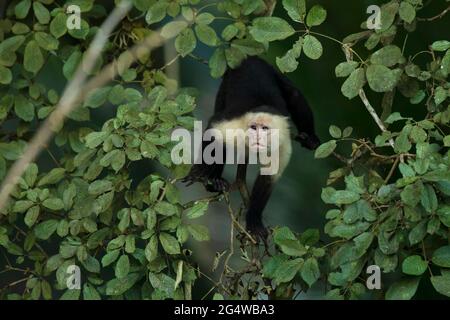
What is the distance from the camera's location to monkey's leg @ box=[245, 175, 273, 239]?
11.6 feet

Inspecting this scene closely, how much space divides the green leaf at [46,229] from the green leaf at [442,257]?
1439 mm

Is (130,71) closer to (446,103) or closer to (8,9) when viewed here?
Result: (8,9)

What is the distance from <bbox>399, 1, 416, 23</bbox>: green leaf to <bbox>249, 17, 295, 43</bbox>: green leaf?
0.41 metres

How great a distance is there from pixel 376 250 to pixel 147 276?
0.88 m

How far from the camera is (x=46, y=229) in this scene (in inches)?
135

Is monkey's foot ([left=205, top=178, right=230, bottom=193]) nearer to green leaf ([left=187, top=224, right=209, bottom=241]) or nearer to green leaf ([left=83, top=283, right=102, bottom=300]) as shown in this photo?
green leaf ([left=187, top=224, right=209, bottom=241])

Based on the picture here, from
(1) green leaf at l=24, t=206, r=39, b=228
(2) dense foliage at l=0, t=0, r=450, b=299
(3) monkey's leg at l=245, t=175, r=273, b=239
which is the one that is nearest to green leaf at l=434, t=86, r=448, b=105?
(2) dense foliage at l=0, t=0, r=450, b=299

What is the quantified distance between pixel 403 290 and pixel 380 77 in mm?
768

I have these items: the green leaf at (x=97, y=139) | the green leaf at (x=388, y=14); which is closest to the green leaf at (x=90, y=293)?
the green leaf at (x=97, y=139)

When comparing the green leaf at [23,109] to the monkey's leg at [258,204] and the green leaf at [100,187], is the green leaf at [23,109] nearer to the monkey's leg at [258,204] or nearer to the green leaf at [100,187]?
the green leaf at [100,187]

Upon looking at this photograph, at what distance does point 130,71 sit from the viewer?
368 centimetres

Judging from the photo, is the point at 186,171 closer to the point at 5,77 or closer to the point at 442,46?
the point at 5,77

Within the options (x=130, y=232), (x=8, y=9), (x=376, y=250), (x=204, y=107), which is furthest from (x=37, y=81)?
(x=376, y=250)

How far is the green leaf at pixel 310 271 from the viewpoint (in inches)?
120
